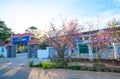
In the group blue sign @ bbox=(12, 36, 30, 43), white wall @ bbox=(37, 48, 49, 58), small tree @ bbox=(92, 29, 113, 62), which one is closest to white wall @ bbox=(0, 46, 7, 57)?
blue sign @ bbox=(12, 36, 30, 43)

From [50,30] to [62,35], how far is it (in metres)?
1.69

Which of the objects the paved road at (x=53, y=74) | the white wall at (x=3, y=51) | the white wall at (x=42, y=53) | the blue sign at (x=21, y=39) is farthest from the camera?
the white wall at (x=3, y=51)

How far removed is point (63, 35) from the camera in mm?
19688

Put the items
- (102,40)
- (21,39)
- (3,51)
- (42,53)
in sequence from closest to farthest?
(102,40)
(42,53)
(21,39)
(3,51)

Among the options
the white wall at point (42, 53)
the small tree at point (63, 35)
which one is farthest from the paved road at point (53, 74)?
the white wall at point (42, 53)

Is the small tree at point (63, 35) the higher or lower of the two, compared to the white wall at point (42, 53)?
higher

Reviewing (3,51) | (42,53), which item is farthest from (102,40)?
(3,51)

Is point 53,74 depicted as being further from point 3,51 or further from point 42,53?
point 3,51

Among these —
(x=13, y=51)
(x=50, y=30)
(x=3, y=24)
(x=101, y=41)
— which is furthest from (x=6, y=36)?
(x=101, y=41)

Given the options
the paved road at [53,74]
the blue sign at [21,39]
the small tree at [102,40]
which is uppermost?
the blue sign at [21,39]

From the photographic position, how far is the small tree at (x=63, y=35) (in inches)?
737

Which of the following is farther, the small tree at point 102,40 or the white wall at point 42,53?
the white wall at point 42,53

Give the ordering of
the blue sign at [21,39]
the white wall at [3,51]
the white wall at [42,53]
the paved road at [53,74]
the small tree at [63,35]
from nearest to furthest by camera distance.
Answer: the paved road at [53,74] < the small tree at [63,35] < the white wall at [42,53] < the blue sign at [21,39] < the white wall at [3,51]

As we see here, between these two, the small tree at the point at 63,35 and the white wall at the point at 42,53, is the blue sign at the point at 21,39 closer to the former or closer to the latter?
the white wall at the point at 42,53
